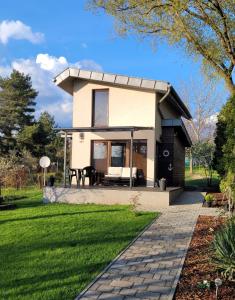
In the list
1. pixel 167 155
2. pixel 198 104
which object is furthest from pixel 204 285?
pixel 198 104

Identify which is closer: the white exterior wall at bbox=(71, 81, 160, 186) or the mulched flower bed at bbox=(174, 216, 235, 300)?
the mulched flower bed at bbox=(174, 216, 235, 300)

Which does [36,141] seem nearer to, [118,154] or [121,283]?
[118,154]

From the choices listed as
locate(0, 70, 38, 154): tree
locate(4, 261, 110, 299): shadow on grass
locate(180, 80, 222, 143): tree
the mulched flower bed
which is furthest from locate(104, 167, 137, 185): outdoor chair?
locate(180, 80, 222, 143): tree

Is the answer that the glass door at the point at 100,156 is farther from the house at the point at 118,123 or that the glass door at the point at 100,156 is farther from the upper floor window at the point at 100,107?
the upper floor window at the point at 100,107

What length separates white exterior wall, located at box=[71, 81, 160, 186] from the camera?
54.5 feet

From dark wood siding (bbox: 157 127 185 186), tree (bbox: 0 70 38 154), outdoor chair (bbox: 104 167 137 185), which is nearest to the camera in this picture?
outdoor chair (bbox: 104 167 137 185)

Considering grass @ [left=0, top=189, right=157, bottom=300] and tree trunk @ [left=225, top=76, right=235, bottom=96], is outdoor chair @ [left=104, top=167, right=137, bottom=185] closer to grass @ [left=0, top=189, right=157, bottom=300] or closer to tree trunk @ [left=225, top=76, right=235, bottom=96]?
grass @ [left=0, top=189, right=157, bottom=300]

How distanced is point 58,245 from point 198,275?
9.93 feet

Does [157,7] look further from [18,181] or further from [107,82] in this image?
[18,181]

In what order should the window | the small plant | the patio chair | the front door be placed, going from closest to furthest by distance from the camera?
the small plant < the patio chair < the front door < the window

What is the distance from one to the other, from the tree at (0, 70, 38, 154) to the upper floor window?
26.9m

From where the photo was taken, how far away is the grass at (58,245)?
5.35 meters

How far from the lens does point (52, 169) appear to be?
105ft

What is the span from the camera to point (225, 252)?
5.83 metres
